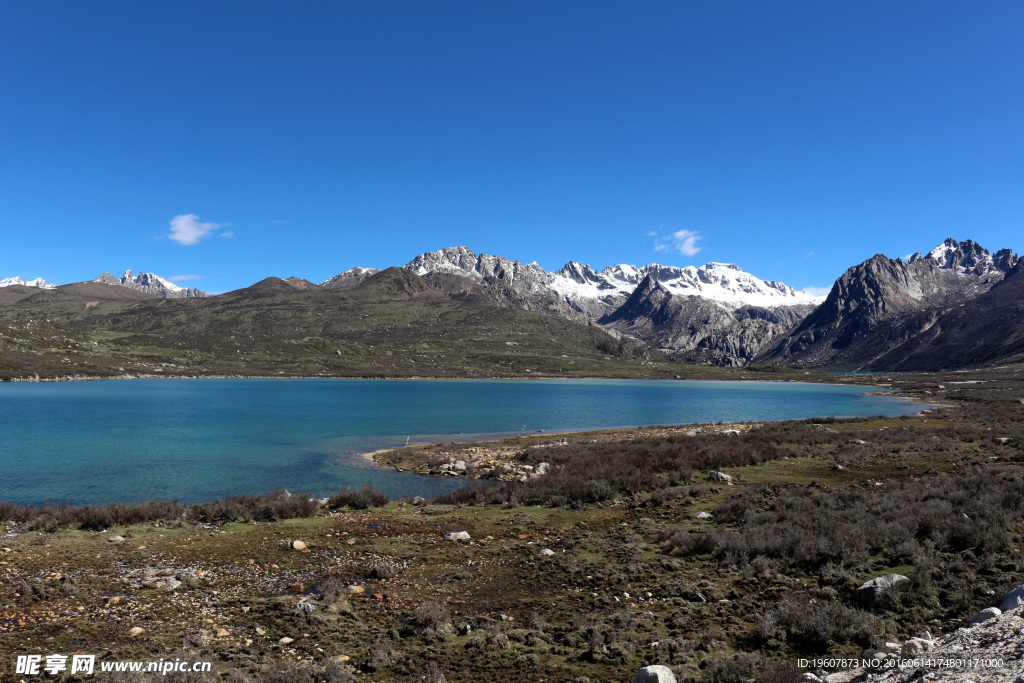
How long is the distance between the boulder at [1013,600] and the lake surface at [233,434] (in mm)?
25933

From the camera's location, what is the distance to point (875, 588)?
12227 mm

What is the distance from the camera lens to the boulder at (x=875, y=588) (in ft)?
39.6

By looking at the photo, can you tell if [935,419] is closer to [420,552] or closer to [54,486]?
[420,552]

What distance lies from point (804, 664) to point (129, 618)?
1499 centimetres

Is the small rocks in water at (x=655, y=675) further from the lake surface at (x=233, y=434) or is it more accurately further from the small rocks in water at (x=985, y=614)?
the lake surface at (x=233, y=434)

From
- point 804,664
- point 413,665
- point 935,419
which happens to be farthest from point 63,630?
point 935,419

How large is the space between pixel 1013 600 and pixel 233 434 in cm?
6171

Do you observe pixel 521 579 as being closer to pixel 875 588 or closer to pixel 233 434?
pixel 875 588

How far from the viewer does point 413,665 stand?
35.6 ft

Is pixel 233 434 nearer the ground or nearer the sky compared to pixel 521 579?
nearer the ground

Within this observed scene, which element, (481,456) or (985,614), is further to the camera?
(481,456)

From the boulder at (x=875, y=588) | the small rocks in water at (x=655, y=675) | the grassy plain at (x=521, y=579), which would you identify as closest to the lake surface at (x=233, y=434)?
the grassy plain at (x=521, y=579)

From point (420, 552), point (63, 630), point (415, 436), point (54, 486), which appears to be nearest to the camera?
point (63, 630)

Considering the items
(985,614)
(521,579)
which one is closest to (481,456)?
(521,579)
